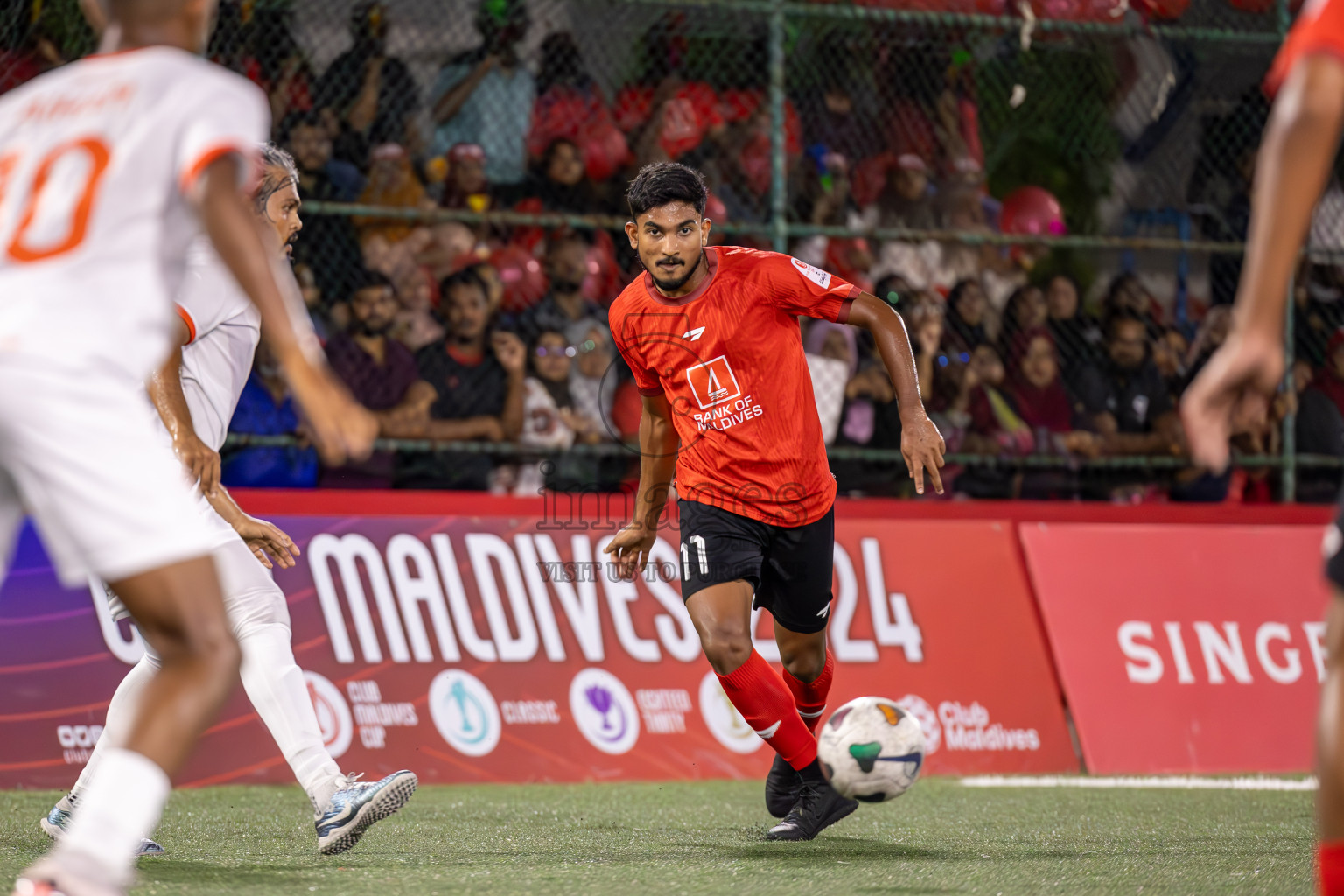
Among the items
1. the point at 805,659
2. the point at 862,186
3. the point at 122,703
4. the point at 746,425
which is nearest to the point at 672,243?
the point at 746,425

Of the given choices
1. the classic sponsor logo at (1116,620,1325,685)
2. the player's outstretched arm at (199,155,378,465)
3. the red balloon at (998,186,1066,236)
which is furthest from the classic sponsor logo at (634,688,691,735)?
the player's outstretched arm at (199,155,378,465)

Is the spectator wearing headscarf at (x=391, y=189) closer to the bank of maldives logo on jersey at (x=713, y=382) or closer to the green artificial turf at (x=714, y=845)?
the green artificial turf at (x=714, y=845)

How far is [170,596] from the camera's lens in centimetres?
255

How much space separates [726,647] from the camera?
196 inches

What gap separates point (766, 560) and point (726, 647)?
48 cm

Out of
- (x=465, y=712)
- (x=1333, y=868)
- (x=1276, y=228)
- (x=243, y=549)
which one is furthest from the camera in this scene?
(x=465, y=712)

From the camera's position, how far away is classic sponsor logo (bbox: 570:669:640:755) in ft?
24.4

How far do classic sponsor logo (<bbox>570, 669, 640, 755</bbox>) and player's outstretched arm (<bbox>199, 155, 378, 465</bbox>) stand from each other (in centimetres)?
501

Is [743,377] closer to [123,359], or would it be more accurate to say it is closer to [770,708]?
[770,708]

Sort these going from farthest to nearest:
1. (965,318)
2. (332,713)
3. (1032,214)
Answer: (1032,214), (965,318), (332,713)

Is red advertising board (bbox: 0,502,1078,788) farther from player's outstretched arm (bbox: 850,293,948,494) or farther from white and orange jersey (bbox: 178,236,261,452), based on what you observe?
player's outstretched arm (bbox: 850,293,948,494)

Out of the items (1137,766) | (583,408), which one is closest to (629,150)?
(583,408)

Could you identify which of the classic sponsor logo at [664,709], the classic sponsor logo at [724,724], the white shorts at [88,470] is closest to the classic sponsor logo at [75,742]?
the classic sponsor logo at [664,709]

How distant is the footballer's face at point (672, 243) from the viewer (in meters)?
5.26
